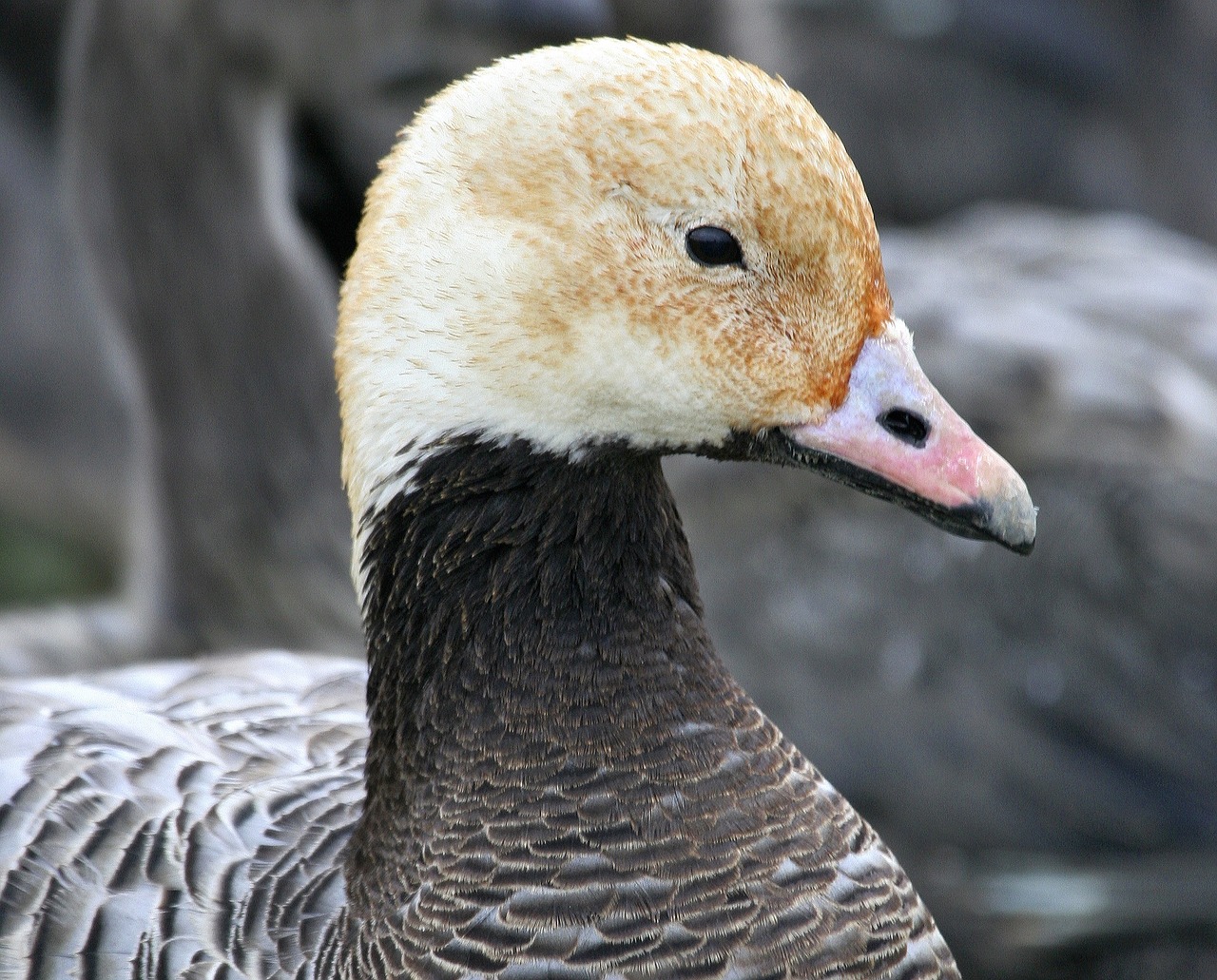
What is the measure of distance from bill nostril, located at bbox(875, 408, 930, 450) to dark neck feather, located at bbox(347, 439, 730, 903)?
24 cm

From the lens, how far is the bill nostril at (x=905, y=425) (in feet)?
4.99

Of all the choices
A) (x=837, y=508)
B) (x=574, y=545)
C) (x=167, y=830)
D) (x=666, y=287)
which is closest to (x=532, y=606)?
(x=574, y=545)

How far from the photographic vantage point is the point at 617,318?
59.8 inches

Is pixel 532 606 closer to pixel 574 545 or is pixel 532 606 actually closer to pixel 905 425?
pixel 574 545

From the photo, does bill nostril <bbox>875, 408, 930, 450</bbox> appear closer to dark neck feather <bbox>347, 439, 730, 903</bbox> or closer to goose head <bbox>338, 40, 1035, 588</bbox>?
goose head <bbox>338, 40, 1035, 588</bbox>

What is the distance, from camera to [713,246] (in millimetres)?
1516

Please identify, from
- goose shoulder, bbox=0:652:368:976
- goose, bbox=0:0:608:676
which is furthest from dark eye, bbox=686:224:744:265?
goose, bbox=0:0:608:676

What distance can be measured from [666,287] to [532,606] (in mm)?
343

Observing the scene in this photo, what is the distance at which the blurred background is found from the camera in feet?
11.0

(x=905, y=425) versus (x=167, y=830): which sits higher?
(x=905, y=425)

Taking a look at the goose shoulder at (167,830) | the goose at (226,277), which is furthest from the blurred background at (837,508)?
the goose shoulder at (167,830)

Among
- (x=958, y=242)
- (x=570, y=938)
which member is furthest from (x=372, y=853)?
(x=958, y=242)

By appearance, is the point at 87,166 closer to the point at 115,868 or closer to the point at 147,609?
the point at 147,609

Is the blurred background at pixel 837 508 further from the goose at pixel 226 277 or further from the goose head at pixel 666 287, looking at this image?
the goose head at pixel 666 287
